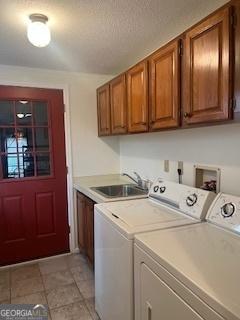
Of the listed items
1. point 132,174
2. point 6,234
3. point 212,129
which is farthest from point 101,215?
point 6,234

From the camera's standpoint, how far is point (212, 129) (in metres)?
1.73

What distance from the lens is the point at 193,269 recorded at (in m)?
0.97

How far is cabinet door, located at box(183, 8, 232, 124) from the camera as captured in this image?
122 centimetres

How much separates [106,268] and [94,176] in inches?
62.8

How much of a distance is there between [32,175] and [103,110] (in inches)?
45.4

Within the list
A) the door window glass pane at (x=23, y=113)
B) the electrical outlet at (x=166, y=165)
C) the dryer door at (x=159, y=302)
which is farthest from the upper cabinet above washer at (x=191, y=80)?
the door window glass pane at (x=23, y=113)

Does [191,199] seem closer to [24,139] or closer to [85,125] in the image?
[85,125]

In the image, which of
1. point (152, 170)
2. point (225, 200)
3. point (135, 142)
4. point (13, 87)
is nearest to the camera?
point (225, 200)

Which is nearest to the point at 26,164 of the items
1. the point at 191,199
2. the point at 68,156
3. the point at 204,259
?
the point at 68,156

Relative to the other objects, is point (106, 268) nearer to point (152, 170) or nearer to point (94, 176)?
point (152, 170)

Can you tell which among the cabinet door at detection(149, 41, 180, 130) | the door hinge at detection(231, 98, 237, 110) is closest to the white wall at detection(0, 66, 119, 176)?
the cabinet door at detection(149, 41, 180, 130)

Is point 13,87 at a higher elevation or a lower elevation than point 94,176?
higher

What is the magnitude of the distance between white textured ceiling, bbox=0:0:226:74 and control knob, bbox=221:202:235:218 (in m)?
1.26

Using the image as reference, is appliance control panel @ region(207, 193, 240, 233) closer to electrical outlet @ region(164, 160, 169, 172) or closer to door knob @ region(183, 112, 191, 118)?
door knob @ region(183, 112, 191, 118)
